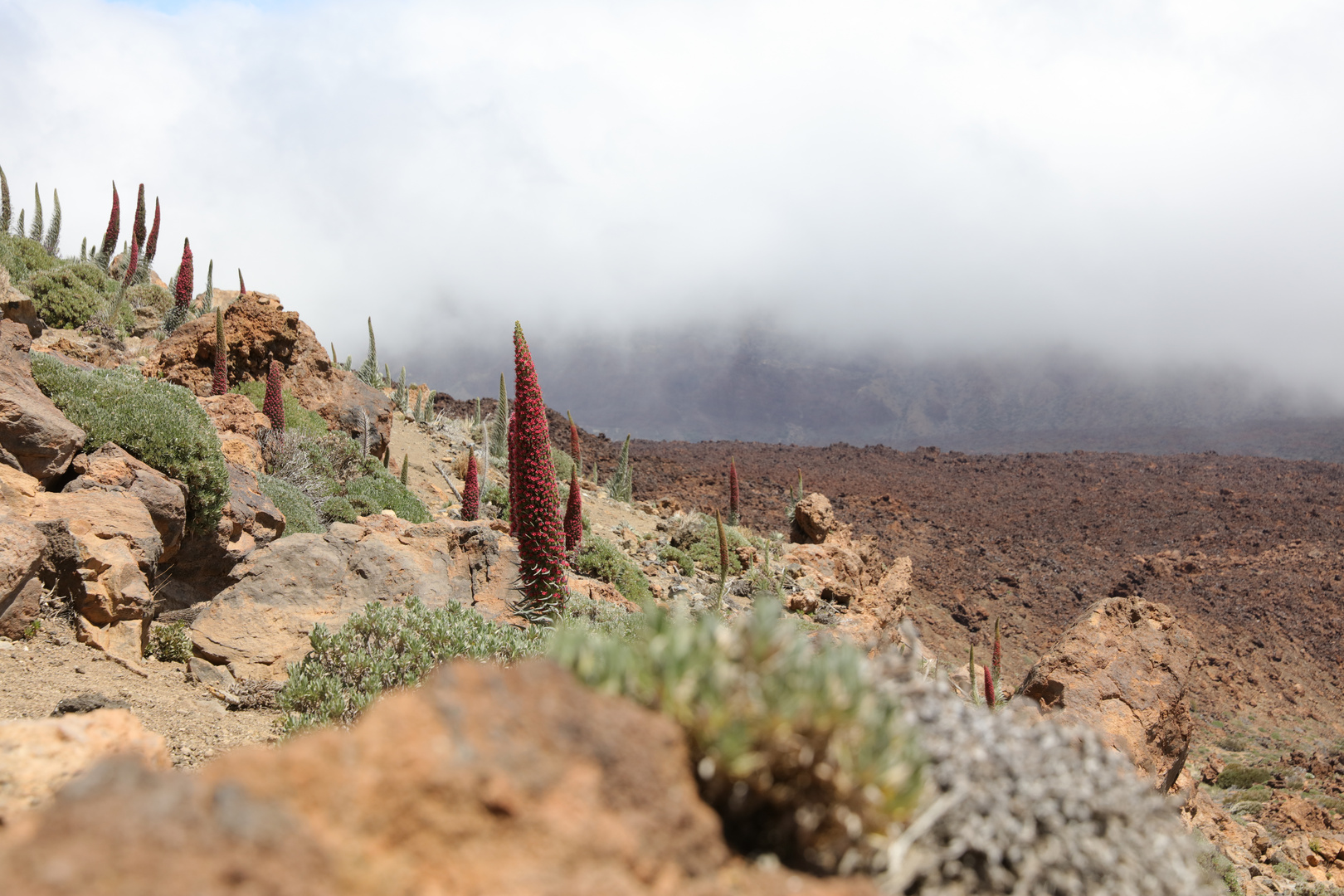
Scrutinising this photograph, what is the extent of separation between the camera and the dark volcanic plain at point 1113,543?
885 inches

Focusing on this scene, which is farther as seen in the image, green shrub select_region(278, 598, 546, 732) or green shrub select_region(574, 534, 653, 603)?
green shrub select_region(574, 534, 653, 603)

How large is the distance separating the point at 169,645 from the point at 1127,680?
31.8 ft

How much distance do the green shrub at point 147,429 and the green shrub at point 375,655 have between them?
2.23m

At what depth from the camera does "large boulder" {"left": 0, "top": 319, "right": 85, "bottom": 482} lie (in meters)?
5.61

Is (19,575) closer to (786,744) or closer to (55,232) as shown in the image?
(786,744)

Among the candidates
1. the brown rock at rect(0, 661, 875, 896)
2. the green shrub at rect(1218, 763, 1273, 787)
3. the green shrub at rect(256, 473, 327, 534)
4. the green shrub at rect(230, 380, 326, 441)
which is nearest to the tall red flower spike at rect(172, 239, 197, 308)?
the green shrub at rect(230, 380, 326, 441)

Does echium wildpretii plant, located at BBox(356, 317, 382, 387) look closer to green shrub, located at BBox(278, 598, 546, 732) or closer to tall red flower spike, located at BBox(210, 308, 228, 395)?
tall red flower spike, located at BBox(210, 308, 228, 395)

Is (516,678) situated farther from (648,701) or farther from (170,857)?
(170,857)

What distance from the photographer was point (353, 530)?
727cm

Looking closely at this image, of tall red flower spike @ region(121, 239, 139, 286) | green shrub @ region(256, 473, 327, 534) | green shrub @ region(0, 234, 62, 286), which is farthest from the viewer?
tall red flower spike @ region(121, 239, 139, 286)

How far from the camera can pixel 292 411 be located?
14.3 m

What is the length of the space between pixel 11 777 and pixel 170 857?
5.30 ft

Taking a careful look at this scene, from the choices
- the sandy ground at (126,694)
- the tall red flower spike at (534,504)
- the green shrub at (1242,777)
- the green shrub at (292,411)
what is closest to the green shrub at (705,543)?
the green shrub at (292,411)

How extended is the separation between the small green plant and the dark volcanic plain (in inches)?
786
